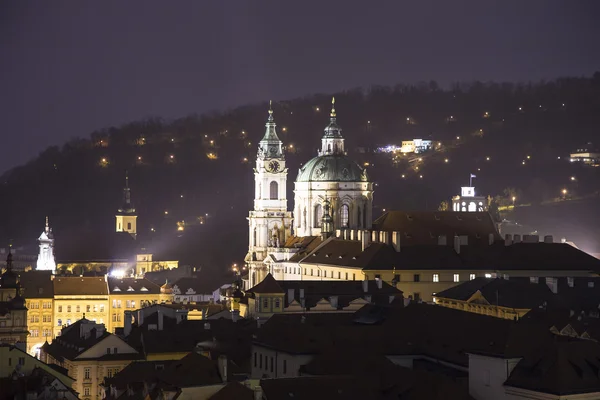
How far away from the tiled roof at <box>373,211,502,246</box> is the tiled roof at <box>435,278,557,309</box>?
25.5 metres

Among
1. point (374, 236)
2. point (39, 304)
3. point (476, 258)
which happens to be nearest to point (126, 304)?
point (39, 304)

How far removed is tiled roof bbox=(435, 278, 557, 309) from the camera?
3290 inches

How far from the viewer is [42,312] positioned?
12306cm

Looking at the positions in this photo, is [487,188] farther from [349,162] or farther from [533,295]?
[533,295]

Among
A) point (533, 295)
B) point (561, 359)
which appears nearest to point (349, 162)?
point (533, 295)

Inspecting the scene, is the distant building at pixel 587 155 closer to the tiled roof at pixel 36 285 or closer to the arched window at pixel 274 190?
the arched window at pixel 274 190

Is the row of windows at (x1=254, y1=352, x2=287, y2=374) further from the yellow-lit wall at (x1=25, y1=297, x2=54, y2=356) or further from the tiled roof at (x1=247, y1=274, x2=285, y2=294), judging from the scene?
the yellow-lit wall at (x1=25, y1=297, x2=54, y2=356)

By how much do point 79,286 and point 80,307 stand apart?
8.36 feet

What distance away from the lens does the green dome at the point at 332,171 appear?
5108 inches

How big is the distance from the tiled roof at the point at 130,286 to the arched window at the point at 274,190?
1040cm

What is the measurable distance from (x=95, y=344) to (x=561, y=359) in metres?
27.1

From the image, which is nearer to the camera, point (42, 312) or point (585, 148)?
point (42, 312)

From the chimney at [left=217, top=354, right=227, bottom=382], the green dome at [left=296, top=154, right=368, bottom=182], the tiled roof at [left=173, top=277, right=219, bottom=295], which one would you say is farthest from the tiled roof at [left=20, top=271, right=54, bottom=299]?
the chimney at [left=217, top=354, right=227, bottom=382]

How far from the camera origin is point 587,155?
193 metres
